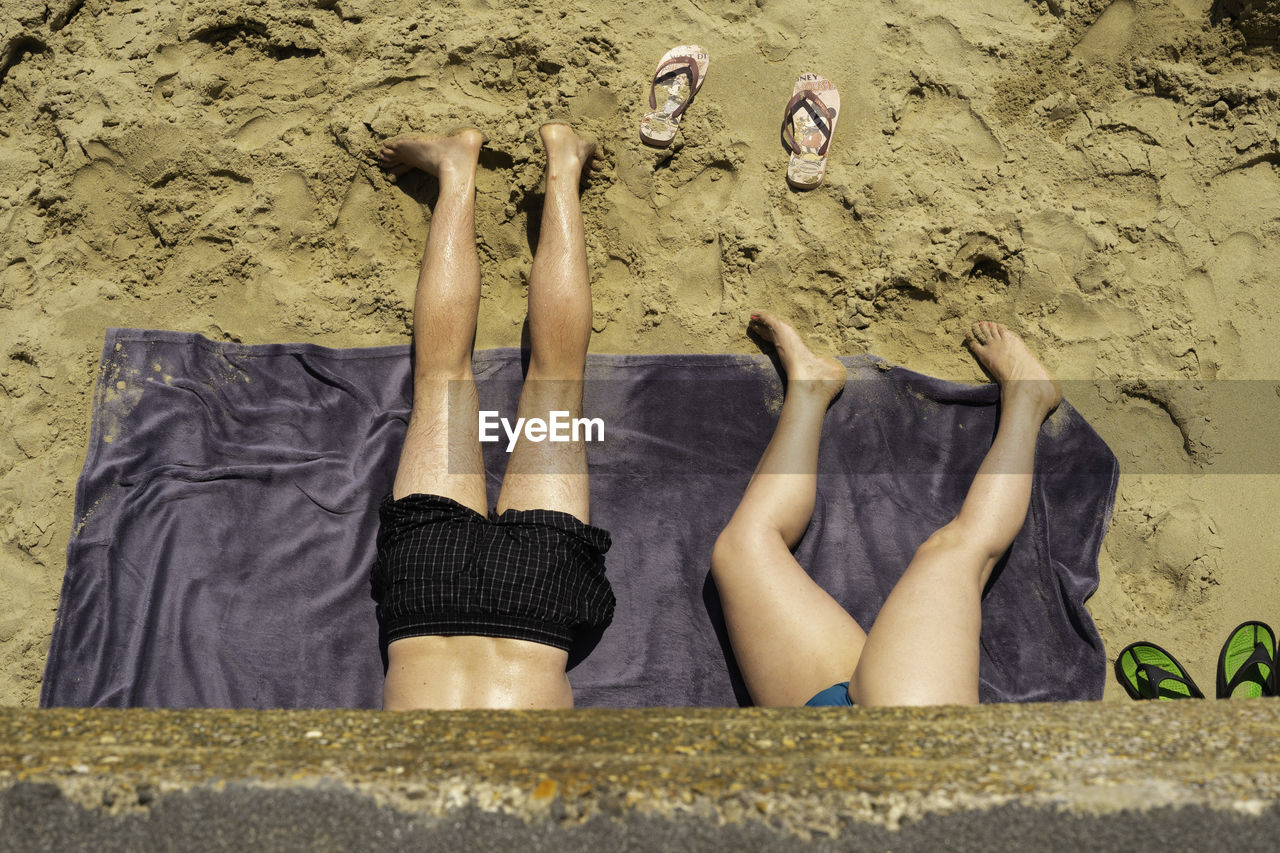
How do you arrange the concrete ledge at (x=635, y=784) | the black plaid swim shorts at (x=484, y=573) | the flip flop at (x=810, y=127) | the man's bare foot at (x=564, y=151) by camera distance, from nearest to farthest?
the concrete ledge at (x=635, y=784) → the black plaid swim shorts at (x=484, y=573) → the man's bare foot at (x=564, y=151) → the flip flop at (x=810, y=127)

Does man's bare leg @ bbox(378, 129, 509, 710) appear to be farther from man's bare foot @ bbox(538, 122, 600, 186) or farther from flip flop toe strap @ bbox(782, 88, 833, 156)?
flip flop toe strap @ bbox(782, 88, 833, 156)

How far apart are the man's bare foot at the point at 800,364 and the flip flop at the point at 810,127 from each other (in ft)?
1.76

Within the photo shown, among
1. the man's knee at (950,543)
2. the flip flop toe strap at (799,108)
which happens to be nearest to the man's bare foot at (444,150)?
the flip flop toe strap at (799,108)

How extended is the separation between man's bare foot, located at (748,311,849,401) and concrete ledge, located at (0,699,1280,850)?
1.31m

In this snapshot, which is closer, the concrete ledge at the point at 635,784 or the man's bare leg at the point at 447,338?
the concrete ledge at the point at 635,784

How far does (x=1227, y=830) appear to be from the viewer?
5.93 feet

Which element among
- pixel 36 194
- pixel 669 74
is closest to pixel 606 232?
pixel 669 74

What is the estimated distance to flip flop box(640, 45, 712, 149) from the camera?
3164 mm

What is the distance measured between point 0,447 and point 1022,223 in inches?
152

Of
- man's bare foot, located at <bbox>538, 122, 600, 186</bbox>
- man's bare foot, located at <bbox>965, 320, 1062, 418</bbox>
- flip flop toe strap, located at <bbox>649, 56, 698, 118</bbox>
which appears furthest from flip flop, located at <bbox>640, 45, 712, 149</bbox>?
man's bare foot, located at <bbox>965, 320, 1062, 418</bbox>

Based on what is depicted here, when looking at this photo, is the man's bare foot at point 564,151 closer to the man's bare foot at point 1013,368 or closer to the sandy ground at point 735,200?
the sandy ground at point 735,200

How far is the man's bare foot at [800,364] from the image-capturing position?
10.1ft

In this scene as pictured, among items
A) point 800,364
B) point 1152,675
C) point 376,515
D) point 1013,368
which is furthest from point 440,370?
→ point 1152,675

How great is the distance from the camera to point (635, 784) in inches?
74.1
